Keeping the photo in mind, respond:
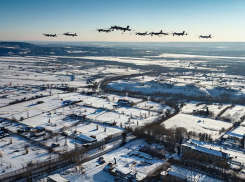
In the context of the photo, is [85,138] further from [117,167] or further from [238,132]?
[238,132]

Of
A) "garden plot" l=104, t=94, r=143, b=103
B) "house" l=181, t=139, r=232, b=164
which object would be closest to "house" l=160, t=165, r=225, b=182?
"house" l=181, t=139, r=232, b=164

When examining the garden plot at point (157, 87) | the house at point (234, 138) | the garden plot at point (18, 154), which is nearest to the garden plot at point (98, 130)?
the garden plot at point (18, 154)

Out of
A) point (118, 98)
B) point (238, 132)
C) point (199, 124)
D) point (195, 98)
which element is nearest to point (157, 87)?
point (195, 98)

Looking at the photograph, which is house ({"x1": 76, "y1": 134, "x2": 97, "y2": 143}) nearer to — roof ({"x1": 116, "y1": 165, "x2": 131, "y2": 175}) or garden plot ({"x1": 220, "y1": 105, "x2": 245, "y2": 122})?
roof ({"x1": 116, "y1": 165, "x2": 131, "y2": 175})

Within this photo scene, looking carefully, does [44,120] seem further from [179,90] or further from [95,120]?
[179,90]

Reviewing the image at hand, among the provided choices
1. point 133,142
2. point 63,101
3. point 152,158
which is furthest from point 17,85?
point 152,158
